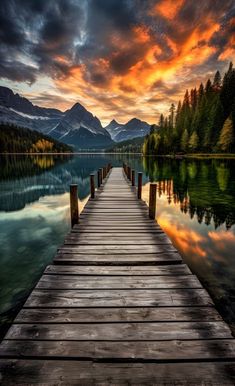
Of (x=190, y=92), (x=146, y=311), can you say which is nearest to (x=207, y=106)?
(x=190, y=92)

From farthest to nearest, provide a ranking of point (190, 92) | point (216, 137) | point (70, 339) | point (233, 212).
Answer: point (190, 92)
point (216, 137)
point (233, 212)
point (70, 339)

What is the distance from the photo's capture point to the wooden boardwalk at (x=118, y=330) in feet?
7.97

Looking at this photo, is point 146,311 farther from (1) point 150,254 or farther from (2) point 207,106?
(2) point 207,106

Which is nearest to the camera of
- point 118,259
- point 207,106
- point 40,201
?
point 118,259

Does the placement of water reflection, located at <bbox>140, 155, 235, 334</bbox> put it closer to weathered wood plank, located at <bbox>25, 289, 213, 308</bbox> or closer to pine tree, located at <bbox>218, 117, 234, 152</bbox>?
weathered wood plank, located at <bbox>25, 289, 213, 308</bbox>

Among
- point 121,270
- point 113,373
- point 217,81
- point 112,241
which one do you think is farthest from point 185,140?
point 113,373

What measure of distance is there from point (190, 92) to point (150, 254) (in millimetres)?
125703

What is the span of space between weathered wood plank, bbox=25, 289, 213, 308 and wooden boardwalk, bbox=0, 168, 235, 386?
2 centimetres

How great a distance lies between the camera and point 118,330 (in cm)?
302

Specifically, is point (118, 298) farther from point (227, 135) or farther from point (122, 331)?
point (227, 135)

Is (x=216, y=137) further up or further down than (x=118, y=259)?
further up

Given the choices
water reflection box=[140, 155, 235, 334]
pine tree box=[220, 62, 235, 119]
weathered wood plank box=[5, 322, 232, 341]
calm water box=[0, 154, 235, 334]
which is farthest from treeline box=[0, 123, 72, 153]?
weathered wood plank box=[5, 322, 232, 341]

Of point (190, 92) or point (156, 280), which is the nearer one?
point (156, 280)

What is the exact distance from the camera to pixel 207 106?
7094cm
